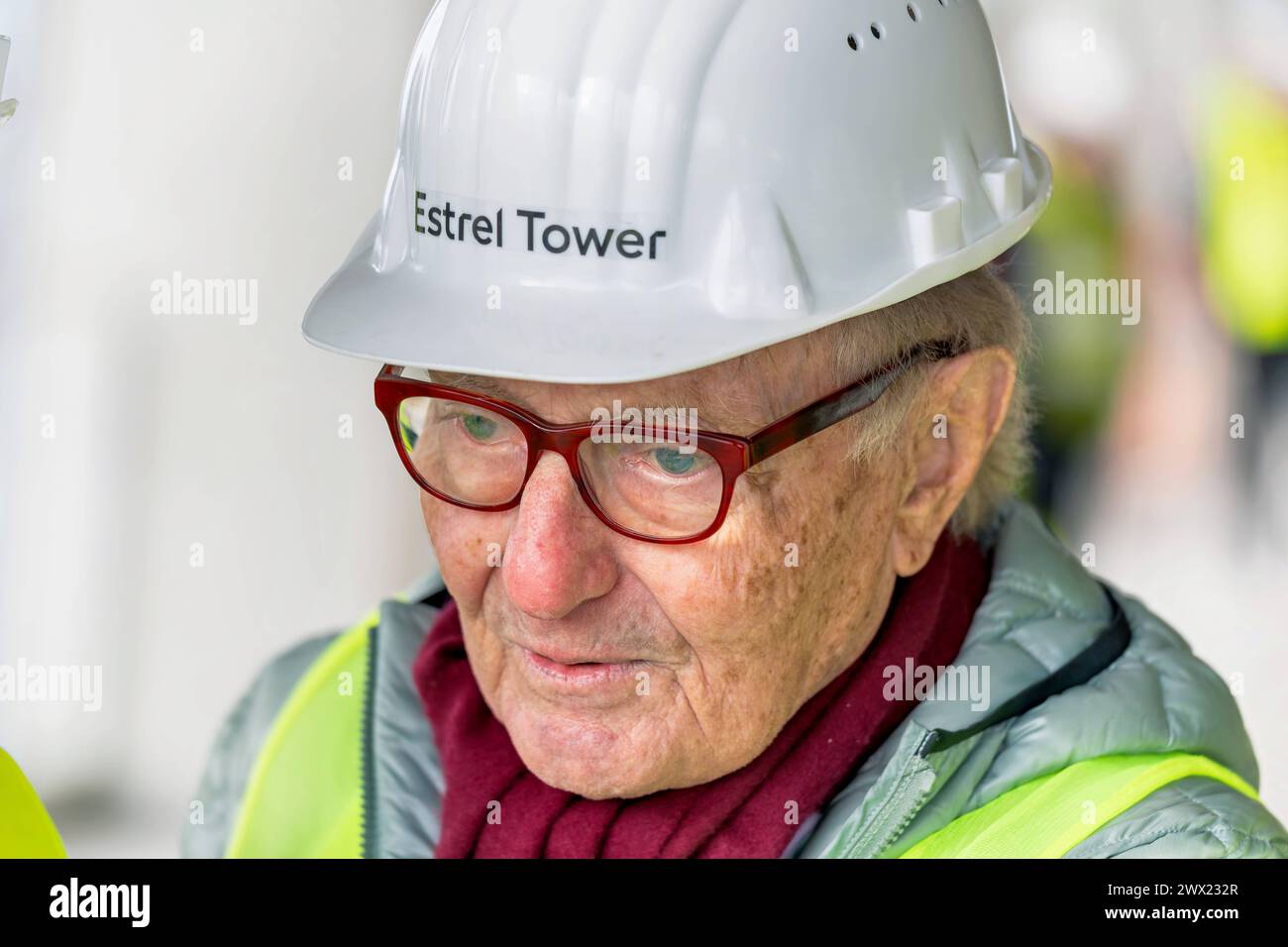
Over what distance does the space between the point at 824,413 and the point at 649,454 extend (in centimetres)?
18

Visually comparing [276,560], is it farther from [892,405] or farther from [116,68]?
[892,405]

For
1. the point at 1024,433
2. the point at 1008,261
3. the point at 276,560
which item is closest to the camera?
the point at 1008,261

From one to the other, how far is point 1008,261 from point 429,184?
2.30ft

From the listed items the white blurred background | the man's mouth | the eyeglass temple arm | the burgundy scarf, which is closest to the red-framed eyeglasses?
the eyeglass temple arm

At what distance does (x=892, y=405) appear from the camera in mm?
1486

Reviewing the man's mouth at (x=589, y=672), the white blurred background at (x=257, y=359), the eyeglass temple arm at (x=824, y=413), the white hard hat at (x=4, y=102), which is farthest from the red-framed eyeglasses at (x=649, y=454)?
the white blurred background at (x=257, y=359)

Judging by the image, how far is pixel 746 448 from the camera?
1380 mm

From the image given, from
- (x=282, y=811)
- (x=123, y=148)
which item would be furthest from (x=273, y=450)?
(x=282, y=811)

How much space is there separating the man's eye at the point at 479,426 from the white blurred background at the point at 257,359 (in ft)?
7.84

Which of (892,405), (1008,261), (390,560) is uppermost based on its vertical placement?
(1008,261)

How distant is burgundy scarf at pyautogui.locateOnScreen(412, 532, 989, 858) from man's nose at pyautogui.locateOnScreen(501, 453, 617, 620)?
320 millimetres

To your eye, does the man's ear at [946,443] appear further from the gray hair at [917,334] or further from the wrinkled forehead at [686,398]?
the wrinkled forehead at [686,398]

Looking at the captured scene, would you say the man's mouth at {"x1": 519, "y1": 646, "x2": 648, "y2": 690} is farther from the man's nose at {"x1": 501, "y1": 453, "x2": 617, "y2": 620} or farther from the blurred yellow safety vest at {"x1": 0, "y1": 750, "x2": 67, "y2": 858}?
the blurred yellow safety vest at {"x1": 0, "y1": 750, "x2": 67, "y2": 858}
